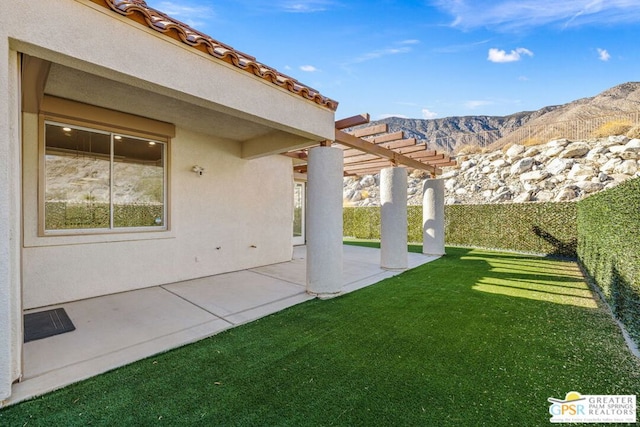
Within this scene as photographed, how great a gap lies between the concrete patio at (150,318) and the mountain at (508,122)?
81.7 ft

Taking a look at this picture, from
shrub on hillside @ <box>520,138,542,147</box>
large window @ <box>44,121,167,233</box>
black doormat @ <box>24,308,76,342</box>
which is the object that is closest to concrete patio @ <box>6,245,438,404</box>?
black doormat @ <box>24,308,76,342</box>

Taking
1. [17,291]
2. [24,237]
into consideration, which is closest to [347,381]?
[17,291]

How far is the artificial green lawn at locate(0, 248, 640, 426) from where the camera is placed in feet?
9.82

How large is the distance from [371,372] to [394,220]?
678cm

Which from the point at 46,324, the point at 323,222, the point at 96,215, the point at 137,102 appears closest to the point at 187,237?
the point at 96,215

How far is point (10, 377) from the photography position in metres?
3.16

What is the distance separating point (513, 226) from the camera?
46.1 feet

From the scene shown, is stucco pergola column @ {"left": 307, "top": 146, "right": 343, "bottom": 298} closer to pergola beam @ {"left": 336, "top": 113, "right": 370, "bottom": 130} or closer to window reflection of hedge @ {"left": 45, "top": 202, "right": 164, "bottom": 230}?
pergola beam @ {"left": 336, "top": 113, "right": 370, "bottom": 130}

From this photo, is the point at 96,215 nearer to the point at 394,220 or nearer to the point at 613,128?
the point at 394,220

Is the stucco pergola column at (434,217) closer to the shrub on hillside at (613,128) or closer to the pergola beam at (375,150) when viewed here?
the pergola beam at (375,150)

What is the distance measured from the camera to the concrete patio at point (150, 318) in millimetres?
3859

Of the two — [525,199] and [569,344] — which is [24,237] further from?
[525,199]

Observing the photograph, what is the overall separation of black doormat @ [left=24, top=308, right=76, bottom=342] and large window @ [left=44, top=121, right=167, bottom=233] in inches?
73.7

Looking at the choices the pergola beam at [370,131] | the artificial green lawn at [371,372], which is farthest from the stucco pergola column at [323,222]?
the pergola beam at [370,131]
